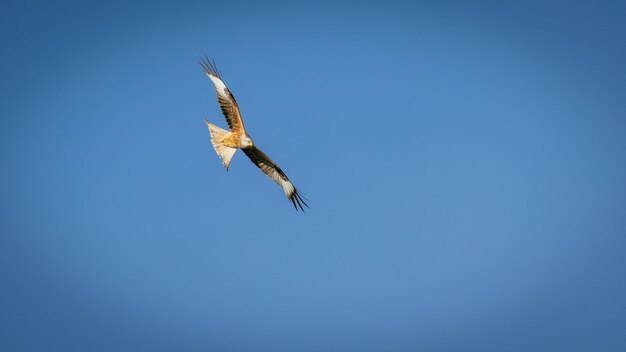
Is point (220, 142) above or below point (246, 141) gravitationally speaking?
below

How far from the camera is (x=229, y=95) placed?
1187cm

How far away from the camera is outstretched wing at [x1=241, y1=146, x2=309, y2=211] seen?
41.0ft

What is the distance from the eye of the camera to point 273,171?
527 inches

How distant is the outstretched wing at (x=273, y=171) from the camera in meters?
12.5

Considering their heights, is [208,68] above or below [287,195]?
above

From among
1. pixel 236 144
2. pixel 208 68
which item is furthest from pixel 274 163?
pixel 208 68

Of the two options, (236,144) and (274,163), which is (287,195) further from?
(236,144)

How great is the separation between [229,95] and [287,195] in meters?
2.90

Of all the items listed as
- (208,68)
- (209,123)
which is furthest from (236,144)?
(208,68)

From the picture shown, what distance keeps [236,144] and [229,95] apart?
0.90m

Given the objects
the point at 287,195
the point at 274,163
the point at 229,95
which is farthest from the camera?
the point at 287,195

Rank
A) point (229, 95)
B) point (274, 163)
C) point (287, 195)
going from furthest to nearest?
1. point (287, 195)
2. point (274, 163)
3. point (229, 95)

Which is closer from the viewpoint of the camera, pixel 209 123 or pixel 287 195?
pixel 209 123

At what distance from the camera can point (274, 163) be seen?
12.7 m
